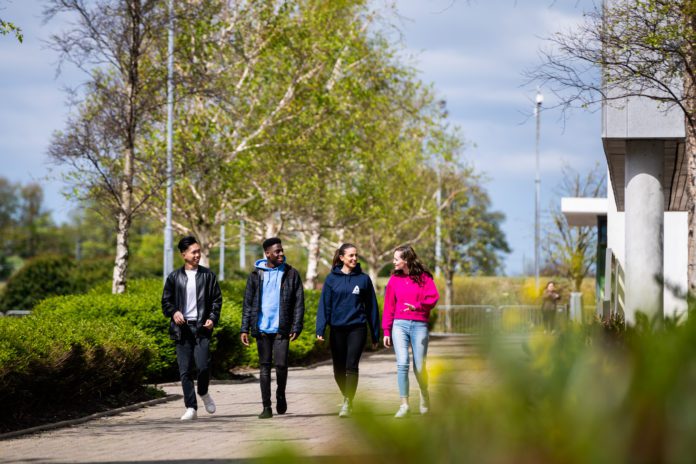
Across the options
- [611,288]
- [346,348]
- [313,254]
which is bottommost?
[346,348]

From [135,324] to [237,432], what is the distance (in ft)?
19.3

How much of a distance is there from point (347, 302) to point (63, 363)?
9.77ft

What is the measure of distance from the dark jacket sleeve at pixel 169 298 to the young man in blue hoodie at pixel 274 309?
74cm

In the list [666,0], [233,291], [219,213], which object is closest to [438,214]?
[219,213]

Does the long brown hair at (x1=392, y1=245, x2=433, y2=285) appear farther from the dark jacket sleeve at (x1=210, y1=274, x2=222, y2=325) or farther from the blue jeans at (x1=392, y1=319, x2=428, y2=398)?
the dark jacket sleeve at (x1=210, y1=274, x2=222, y2=325)

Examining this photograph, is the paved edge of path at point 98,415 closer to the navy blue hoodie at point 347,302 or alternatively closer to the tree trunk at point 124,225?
the navy blue hoodie at point 347,302

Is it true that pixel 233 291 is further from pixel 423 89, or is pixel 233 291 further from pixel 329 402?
pixel 423 89

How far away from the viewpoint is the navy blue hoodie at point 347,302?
11742 mm

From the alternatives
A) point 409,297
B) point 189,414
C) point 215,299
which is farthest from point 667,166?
point 189,414

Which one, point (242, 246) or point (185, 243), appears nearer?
point (185, 243)

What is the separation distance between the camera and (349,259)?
11.8 metres

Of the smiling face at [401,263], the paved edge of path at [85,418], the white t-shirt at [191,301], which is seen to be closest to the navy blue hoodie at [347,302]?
the smiling face at [401,263]

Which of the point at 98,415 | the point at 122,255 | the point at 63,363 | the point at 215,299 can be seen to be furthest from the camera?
the point at 122,255

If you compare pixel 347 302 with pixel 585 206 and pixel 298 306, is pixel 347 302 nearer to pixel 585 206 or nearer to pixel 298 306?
pixel 298 306
